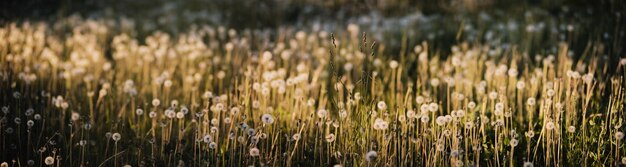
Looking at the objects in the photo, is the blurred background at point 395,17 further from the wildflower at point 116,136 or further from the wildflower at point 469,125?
the wildflower at point 116,136

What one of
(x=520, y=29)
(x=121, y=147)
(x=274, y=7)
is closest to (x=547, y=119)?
(x=121, y=147)

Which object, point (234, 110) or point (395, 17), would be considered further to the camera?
point (395, 17)

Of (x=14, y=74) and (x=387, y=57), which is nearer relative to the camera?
(x=14, y=74)

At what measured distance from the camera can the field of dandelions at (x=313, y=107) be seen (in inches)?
115

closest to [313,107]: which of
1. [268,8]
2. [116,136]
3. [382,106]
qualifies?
[382,106]

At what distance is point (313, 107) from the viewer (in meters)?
3.66

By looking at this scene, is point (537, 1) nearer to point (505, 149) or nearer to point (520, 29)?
point (520, 29)

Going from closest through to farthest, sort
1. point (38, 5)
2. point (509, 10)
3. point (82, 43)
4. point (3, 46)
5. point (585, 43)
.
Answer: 1. point (3, 46)
2. point (585, 43)
3. point (82, 43)
4. point (509, 10)
5. point (38, 5)

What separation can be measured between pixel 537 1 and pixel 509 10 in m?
0.53

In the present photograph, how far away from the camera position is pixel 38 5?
363 inches

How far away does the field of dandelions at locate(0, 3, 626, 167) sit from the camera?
2.91m

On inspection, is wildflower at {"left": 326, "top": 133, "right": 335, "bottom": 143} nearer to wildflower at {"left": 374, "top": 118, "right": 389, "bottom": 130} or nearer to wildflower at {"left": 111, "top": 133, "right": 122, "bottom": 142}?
wildflower at {"left": 374, "top": 118, "right": 389, "bottom": 130}

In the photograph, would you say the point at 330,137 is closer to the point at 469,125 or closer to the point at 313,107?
the point at 469,125

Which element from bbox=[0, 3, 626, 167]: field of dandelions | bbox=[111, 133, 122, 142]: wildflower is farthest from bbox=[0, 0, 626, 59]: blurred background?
bbox=[111, 133, 122, 142]: wildflower
